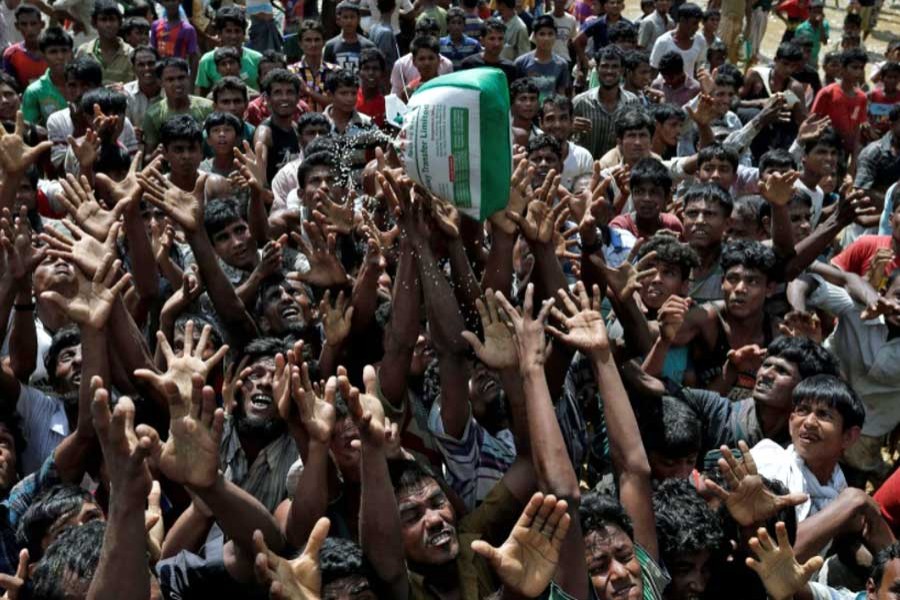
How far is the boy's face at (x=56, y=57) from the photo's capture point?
9.12 m

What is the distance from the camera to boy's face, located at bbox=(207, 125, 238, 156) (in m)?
7.67

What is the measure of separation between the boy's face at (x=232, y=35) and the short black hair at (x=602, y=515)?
8.04 metres

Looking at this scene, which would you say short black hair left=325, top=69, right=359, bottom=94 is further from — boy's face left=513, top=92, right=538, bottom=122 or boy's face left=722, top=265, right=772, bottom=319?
boy's face left=722, top=265, right=772, bottom=319

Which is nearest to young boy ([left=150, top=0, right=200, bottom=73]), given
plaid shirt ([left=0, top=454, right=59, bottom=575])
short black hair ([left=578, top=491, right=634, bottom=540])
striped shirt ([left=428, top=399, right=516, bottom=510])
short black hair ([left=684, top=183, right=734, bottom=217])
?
short black hair ([left=684, top=183, right=734, bottom=217])

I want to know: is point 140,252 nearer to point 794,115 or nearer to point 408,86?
point 408,86

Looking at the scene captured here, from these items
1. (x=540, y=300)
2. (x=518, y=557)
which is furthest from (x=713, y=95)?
(x=518, y=557)

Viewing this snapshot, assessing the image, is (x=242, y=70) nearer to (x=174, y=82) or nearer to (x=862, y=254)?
(x=174, y=82)

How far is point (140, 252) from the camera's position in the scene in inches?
200

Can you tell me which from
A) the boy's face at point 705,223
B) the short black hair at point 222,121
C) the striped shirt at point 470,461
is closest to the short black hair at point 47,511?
the striped shirt at point 470,461

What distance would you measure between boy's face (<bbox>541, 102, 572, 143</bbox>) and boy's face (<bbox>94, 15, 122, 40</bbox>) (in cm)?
414

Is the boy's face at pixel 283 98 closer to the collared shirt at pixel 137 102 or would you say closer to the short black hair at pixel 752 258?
the collared shirt at pixel 137 102

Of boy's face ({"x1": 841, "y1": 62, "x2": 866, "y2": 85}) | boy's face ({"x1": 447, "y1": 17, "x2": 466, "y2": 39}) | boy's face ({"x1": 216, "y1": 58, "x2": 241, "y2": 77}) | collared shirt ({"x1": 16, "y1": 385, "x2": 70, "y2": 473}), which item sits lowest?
boy's face ({"x1": 447, "y1": 17, "x2": 466, "y2": 39})

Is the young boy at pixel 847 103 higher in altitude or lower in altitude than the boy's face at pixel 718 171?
lower

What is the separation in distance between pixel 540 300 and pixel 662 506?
3.40ft
